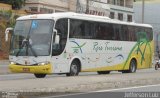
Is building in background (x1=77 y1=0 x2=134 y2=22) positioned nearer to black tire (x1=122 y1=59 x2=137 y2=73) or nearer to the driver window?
black tire (x1=122 y1=59 x2=137 y2=73)

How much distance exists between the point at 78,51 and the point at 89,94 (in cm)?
975

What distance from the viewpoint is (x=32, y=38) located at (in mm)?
24344

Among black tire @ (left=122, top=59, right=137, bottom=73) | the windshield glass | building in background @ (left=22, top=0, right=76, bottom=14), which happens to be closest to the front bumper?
the windshield glass

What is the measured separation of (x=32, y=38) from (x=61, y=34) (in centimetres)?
162

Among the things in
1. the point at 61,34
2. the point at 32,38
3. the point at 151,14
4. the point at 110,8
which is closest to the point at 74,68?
the point at 61,34

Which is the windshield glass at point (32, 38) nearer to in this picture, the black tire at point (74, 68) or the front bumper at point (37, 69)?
the front bumper at point (37, 69)

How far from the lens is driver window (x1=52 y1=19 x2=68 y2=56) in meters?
24.7

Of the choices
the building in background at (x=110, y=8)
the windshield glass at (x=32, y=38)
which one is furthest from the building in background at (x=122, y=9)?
the windshield glass at (x=32, y=38)

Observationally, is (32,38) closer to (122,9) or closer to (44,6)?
(44,6)

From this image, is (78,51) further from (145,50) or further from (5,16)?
(5,16)

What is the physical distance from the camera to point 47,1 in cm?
6347

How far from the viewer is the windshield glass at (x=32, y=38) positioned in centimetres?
2422

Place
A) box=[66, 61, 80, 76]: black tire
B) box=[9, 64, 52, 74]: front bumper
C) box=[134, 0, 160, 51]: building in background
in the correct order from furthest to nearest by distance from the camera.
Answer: box=[134, 0, 160, 51]: building in background < box=[66, 61, 80, 76]: black tire < box=[9, 64, 52, 74]: front bumper

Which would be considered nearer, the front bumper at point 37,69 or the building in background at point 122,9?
the front bumper at point 37,69
